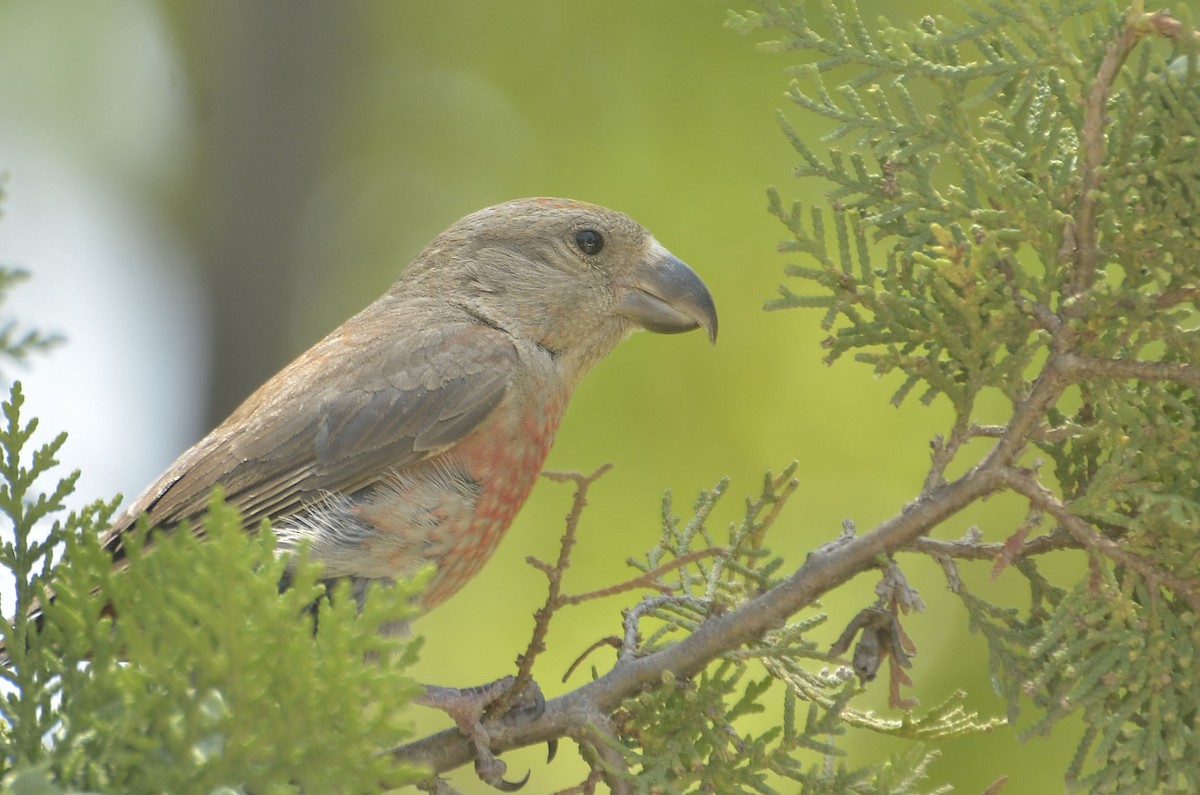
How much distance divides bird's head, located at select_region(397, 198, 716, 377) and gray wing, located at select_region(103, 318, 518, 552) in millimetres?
224

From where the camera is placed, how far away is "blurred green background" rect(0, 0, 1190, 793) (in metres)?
5.68

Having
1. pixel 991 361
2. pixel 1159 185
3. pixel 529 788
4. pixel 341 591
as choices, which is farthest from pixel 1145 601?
pixel 529 788

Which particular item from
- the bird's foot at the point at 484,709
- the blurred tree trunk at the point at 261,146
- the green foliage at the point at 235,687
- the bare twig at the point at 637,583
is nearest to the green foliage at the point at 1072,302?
the bare twig at the point at 637,583

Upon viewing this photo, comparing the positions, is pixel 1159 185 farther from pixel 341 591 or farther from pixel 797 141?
pixel 341 591

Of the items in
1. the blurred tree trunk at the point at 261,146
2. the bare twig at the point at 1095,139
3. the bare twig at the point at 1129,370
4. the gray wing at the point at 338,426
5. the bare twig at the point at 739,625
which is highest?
the blurred tree trunk at the point at 261,146

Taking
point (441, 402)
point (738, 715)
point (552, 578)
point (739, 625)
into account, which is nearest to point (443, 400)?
point (441, 402)

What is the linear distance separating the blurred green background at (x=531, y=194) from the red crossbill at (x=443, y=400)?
1426mm

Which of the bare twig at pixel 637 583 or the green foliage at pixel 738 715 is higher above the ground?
the bare twig at pixel 637 583

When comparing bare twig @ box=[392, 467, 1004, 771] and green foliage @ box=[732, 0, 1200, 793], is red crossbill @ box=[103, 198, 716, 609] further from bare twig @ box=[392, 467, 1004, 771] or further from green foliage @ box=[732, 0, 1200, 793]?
green foliage @ box=[732, 0, 1200, 793]

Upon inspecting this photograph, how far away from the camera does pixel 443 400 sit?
3994mm

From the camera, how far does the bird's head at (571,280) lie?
14.5 feet

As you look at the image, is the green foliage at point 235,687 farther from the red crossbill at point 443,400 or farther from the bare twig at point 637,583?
the red crossbill at point 443,400

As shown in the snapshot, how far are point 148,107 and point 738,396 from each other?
3.39 metres

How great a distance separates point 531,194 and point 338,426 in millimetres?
2493
